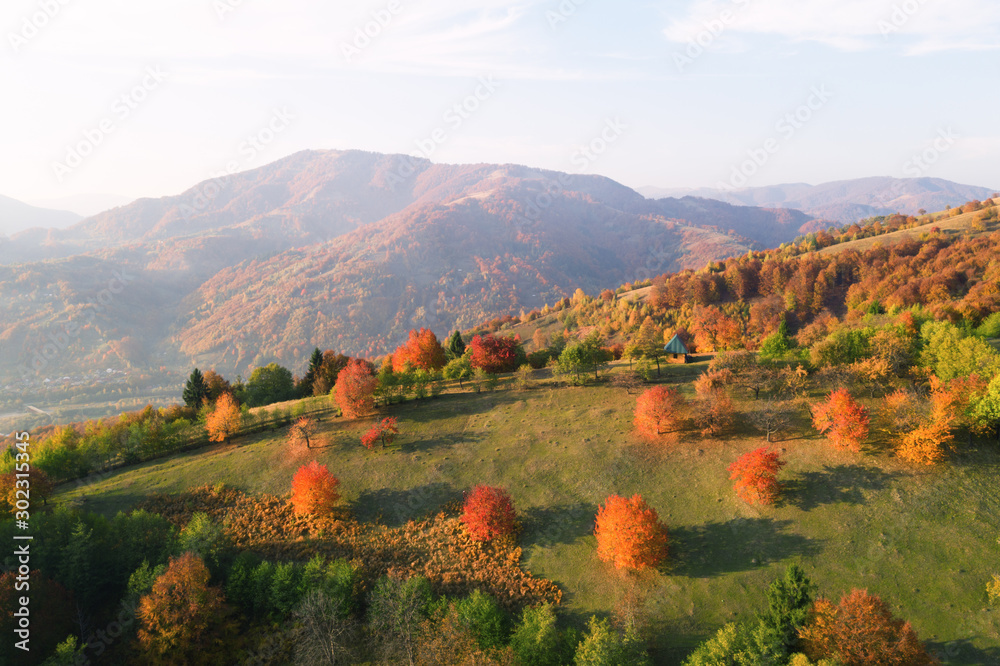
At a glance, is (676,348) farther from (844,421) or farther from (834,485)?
(834,485)

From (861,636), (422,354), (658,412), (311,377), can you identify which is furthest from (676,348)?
(311,377)

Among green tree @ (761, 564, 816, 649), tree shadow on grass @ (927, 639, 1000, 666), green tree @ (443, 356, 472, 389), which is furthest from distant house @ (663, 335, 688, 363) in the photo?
tree shadow on grass @ (927, 639, 1000, 666)

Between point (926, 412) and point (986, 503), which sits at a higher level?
point (926, 412)

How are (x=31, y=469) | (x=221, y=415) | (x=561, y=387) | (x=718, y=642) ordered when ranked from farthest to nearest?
(x=561, y=387)
(x=221, y=415)
(x=31, y=469)
(x=718, y=642)

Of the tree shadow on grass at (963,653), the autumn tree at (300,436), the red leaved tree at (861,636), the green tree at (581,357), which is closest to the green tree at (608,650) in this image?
the red leaved tree at (861,636)

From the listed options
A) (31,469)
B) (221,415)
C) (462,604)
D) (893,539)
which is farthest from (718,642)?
(31,469)

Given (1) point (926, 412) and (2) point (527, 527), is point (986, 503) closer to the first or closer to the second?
(1) point (926, 412)
